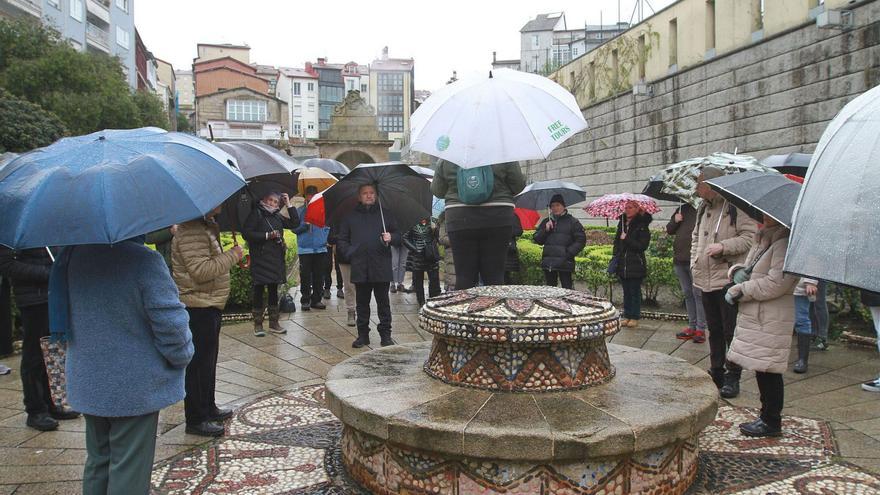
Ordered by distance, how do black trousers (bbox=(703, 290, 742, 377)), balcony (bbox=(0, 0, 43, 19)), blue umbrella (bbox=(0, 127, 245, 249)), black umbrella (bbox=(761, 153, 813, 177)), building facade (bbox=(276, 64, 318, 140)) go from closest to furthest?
blue umbrella (bbox=(0, 127, 245, 249)), black trousers (bbox=(703, 290, 742, 377)), black umbrella (bbox=(761, 153, 813, 177)), balcony (bbox=(0, 0, 43, 19)), building facade (bbox=(276, 64, 318, 140))

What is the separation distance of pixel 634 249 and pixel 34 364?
21.9 ft

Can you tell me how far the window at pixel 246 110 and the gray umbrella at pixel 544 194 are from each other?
57.0 meters

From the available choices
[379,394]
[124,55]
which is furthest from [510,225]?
[124,55]

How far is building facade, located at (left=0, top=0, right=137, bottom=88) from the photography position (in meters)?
34.5

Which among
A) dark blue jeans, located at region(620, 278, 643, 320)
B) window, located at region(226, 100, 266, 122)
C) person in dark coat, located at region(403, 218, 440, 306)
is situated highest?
window, located at region(226, 100, 266, 122)

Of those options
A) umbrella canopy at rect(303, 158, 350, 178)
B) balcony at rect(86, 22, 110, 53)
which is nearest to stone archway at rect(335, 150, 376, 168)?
umbrella canopy at rect(303, 158, 350, 178)

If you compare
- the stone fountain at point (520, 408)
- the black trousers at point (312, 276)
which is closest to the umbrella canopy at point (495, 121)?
the stone fountain at point (520, 408)

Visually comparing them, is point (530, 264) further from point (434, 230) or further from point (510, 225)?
point (510, 225)

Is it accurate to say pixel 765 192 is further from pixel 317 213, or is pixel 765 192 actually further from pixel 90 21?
pixel 90 21

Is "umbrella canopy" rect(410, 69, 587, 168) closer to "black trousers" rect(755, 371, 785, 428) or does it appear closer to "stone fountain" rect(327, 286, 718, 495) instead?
"stone fountain" rect(327, 286, 718, 495)

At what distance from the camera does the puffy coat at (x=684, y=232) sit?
729 cm

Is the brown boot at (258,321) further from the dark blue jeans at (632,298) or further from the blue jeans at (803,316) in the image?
the blue jeans at (803,316)

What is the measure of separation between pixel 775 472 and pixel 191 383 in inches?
156

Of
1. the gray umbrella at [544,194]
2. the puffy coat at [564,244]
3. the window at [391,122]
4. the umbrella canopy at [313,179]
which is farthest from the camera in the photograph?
the window at [391,122]
